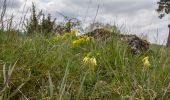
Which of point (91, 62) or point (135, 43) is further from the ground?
point (135, 43)

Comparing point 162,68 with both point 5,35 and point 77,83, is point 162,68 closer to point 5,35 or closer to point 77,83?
point 77,83

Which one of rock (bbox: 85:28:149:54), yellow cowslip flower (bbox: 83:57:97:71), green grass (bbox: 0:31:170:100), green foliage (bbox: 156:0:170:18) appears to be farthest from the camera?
green foliage (bbox: 156:0:170:18)

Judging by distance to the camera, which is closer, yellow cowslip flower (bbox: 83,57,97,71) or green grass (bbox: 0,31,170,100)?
green grass (bbox: 0,31,170,100)

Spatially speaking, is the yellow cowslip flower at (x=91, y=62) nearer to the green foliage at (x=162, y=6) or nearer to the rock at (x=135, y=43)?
the rock at (x=135, y=43)

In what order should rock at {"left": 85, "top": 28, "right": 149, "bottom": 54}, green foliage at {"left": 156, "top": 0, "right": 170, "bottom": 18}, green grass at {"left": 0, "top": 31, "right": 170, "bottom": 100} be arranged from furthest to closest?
green foliage at {"left": 156, "top": 0, "right": 170, "bottom": 18}, rock at {"left": 85, "top": 28, "right": 149, "bottom": 54}, green grass at {"left": 0, "top": 31, "right": 170, "bottom": 100}

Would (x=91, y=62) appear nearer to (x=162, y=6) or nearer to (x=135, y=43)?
(x=135, y=43)

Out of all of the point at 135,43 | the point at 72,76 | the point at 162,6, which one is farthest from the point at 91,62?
the point at 162,6

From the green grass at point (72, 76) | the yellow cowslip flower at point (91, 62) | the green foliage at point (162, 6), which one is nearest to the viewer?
the green grass at point (72, 76)

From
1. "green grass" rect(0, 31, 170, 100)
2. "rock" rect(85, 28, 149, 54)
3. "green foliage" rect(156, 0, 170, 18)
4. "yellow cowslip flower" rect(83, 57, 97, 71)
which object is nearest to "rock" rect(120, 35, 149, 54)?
"rock" rect(85, 28, 149, 54)

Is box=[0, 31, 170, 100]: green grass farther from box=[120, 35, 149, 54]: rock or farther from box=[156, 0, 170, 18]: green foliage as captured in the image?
box=[156, 0, 170, 18]: green foliage

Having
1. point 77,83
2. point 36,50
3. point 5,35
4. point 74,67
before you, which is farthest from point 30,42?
point 77,83

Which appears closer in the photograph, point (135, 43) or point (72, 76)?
point (72, 76)

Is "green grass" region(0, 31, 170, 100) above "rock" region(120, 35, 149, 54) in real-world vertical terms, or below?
below

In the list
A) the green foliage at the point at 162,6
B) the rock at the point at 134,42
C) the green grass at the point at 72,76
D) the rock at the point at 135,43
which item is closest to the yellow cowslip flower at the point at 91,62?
the green grass at the point at 72,76
